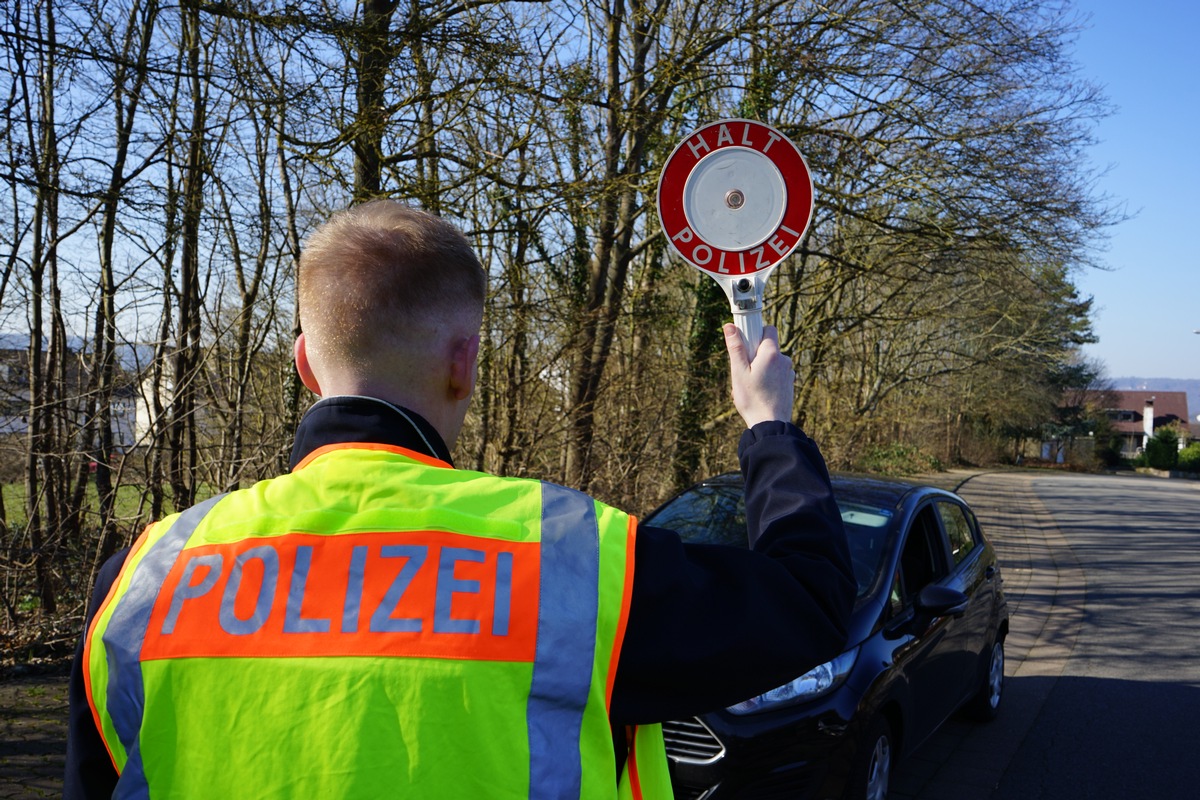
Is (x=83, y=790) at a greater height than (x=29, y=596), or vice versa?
(x=83, y=790)

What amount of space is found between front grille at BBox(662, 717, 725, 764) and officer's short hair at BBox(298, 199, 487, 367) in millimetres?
3179

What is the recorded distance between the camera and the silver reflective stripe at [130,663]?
123 cm

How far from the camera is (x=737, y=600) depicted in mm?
1323

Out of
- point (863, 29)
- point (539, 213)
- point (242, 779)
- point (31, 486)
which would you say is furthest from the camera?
point (863, 29)

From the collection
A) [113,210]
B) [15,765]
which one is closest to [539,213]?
[113,210]

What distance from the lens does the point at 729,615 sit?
1312 mm

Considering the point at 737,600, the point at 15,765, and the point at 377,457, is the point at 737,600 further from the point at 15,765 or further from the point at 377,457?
the point at 15,765

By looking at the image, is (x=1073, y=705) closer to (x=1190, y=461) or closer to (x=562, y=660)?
(x=562, y=660)

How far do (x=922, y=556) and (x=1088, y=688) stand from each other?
3263mm

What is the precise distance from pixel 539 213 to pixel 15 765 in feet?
23.8

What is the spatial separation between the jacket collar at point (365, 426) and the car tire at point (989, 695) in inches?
247

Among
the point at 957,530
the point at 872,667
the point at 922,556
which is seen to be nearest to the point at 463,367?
the point at 872,667

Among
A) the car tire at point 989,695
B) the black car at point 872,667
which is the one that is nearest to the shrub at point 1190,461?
the car tire at point 989,695

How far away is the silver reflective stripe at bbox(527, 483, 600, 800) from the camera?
1211mm
